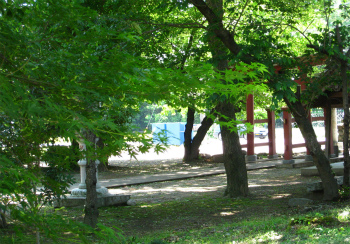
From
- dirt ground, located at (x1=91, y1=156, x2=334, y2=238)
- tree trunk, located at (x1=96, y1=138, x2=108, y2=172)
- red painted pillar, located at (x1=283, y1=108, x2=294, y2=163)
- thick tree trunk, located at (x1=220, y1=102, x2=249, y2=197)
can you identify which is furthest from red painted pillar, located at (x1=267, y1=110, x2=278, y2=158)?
thick tree trunk, located at (x1=220, y1=102, x2=249, y2=197)

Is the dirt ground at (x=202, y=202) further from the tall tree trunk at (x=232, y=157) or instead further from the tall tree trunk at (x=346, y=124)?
the tall tree trunk at (x=346, y=124)

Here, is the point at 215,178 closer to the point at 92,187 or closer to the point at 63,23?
the point at 92,187

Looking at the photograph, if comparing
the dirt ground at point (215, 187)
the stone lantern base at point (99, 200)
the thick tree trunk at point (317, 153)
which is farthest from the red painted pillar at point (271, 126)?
the stone lantern base at point (99, 200)

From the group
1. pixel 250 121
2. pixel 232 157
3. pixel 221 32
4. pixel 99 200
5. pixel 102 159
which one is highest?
pixel 221 32

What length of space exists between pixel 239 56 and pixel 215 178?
29.3ft

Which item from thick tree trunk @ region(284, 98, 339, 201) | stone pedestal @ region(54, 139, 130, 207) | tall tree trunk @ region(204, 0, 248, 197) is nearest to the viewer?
thick tree trunk @ region(284, 98, 339, 201)

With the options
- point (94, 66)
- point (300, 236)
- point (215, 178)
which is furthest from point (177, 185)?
point (94, 66)

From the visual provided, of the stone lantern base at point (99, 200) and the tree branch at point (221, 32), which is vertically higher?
the tree branch at point (221, 32)

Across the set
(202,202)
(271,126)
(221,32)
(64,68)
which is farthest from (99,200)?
(271,126)

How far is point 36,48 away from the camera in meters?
2.84

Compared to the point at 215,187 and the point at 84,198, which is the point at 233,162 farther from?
the point at 84,198

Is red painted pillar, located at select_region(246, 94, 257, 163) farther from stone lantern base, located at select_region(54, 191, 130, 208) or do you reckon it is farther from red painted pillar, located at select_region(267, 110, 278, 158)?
stone lantern base, located at select_region(54, 191, 130, 208)

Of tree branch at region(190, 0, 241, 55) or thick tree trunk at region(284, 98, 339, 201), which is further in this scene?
thick tree trunk at region(284, 98, 339, 201)

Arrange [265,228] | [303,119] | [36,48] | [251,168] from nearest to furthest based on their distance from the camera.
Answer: [36,48]
[265,228]
[303,119]
[251,168]
